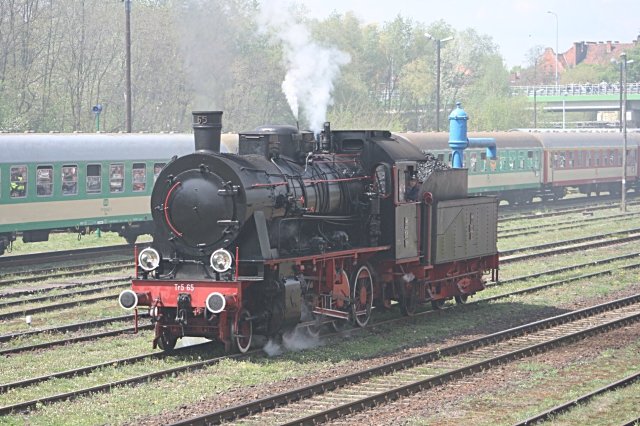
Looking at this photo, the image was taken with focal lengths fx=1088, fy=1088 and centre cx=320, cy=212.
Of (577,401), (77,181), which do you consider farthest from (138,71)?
(577,401)

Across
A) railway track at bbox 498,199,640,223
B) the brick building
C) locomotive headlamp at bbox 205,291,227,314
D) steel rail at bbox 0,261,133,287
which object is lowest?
steel rail at bbox 0,261,133,287

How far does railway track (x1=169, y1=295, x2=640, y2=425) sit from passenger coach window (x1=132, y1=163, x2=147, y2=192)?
14.2m

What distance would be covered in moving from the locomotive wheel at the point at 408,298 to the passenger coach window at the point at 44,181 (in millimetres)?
11788

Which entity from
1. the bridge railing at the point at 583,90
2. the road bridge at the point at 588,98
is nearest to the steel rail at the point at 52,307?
the road bridge at the point at 588,98

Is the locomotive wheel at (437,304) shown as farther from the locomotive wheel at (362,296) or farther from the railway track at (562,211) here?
the railway track at (562,211)

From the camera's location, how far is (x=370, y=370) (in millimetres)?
13820

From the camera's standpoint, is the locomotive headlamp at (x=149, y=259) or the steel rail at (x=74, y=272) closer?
the locomotive headlamp at (x=149, y=259)

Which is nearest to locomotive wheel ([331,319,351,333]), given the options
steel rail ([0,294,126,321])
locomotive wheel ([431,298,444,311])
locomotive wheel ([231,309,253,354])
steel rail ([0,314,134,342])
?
locomotive wheel ([231,309,253,354])

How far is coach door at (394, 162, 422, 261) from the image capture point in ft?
58.2

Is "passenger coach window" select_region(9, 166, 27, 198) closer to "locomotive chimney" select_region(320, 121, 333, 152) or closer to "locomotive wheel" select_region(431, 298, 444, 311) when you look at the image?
"locomotive chimney" select_region(320, 121, 333, 152)

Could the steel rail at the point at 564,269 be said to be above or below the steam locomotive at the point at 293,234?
below

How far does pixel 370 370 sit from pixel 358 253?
3504mm

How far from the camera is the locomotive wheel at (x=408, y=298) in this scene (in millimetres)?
18531

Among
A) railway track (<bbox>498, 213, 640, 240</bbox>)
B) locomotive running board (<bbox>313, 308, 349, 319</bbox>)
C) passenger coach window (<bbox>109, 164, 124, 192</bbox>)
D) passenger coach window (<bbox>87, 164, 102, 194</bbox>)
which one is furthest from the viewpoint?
railway track (<bbox>498, 213, 640, 240</bbox>)
